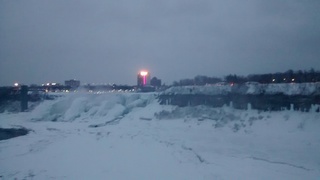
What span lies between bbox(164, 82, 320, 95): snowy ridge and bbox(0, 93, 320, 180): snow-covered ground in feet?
8.70

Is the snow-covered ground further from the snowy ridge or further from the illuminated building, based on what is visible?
the illuminated building

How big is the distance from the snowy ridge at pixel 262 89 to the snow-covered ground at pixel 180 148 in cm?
265

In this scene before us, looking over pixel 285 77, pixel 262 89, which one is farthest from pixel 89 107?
pixel 285 77

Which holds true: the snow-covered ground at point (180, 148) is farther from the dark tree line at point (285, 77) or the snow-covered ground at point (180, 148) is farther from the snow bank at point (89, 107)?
the dark tree line at point (285, 77)

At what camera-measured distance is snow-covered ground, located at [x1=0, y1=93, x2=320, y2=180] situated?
16.6 m

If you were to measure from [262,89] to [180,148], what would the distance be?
14937mm

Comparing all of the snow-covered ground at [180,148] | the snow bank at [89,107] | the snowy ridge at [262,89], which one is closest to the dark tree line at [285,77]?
the snowy ridge at [262,89]

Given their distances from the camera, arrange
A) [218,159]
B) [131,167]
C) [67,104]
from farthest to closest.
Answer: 1. [67,104]
2. [218,159]
3. [131,167]

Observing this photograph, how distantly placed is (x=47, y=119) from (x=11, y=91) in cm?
2091

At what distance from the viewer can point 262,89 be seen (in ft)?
109

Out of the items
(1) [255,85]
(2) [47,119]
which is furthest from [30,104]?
(1) [255,85]

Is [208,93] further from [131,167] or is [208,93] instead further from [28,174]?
[28,174]

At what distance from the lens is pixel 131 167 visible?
17.4 metres

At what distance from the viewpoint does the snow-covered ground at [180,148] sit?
16609 mm
